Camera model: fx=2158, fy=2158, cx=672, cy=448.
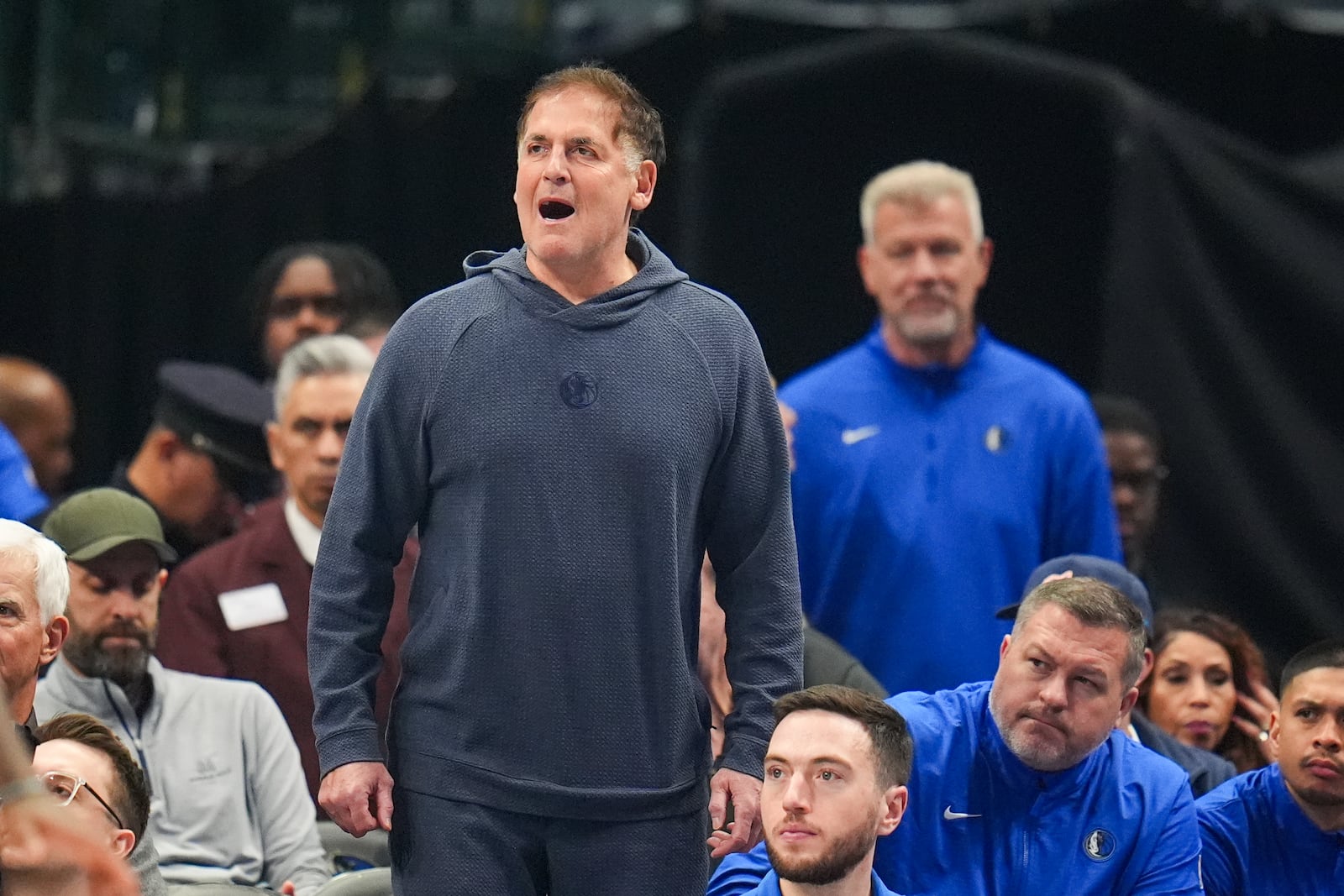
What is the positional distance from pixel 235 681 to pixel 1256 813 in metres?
1.85

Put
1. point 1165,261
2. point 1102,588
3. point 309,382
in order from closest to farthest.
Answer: point 1102,588
point 309,382
point 1165,261

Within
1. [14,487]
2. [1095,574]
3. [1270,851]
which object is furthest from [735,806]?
[14,487]

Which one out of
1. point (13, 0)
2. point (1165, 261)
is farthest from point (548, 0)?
point (1165, 261)

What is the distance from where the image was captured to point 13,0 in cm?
711

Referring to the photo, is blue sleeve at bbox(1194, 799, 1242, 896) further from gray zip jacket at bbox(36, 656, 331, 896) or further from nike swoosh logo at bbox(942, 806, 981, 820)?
gray zip jacket at bbox(36, 656, 331, 896)

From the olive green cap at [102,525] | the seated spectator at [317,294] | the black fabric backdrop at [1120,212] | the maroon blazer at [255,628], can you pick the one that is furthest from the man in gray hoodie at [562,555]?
the black fabric backdrop at [1120,212]

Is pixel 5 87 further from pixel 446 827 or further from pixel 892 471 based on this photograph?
A: pixel 446 827

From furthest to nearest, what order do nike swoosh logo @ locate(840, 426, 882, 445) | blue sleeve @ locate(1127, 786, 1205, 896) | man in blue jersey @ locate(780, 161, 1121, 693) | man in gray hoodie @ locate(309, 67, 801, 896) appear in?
nike swoosh logo @ locate(840, 426, 882, 445) → man in blue jersey @ locate(780, 161, 1121, 693) → blue sleeve @ locate(1127, 786, 1205, 896) → man in gray hoodie @ locate(309, 67, 801, 896)

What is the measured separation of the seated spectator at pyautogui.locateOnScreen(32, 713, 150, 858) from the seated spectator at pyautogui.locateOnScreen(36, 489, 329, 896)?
761 mm

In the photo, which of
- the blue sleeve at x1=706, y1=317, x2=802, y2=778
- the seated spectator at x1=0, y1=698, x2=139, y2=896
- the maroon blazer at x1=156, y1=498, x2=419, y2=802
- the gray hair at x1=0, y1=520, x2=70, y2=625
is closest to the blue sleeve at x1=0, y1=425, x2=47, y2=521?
the maroon blazer at x1=156, y1=498, x2=419, y2=802

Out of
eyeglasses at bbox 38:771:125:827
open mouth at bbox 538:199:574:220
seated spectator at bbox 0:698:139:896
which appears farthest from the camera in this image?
eyeglasses at bbox 38:771:125:827

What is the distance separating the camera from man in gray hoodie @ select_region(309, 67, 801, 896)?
2576mm

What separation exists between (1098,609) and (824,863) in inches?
28.8

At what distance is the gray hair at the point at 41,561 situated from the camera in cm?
336
